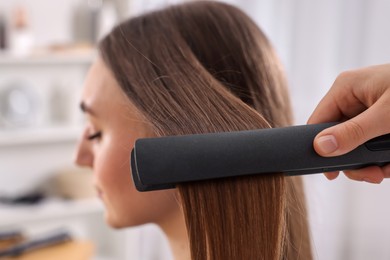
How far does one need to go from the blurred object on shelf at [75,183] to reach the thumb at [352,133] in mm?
2385

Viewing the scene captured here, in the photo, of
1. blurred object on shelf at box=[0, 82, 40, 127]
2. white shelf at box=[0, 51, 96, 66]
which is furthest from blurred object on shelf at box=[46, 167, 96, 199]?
white shelf at box=[0, 51, 96, 66]

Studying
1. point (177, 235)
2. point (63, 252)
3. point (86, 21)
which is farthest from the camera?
point (86, 21)

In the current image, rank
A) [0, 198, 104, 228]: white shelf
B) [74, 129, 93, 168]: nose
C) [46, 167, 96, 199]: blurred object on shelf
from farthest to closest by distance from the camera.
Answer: [46, 167, 96, 199]: blurred object on shelf < [0, 198, 104, 228]: white shelf < [74, 129, 93, 168]: nose

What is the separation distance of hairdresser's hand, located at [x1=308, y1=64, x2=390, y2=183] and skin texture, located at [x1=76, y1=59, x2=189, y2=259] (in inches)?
12.8

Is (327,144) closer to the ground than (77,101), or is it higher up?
closer to the ground

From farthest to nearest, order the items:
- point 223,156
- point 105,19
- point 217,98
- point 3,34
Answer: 1. point 105,19
2. point 3,34
3. point 217,98
4. point 223,156

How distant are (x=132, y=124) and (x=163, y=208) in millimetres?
157

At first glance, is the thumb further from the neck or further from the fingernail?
the neck

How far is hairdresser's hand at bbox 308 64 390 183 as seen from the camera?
2.05ft

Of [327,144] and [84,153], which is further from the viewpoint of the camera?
[84,153]

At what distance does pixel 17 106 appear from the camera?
114 inches

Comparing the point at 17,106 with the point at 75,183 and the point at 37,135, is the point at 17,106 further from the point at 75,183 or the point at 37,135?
the point at 75,183

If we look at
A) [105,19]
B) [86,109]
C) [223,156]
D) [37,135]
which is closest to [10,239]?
[37,135]

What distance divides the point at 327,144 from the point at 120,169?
553 mm
